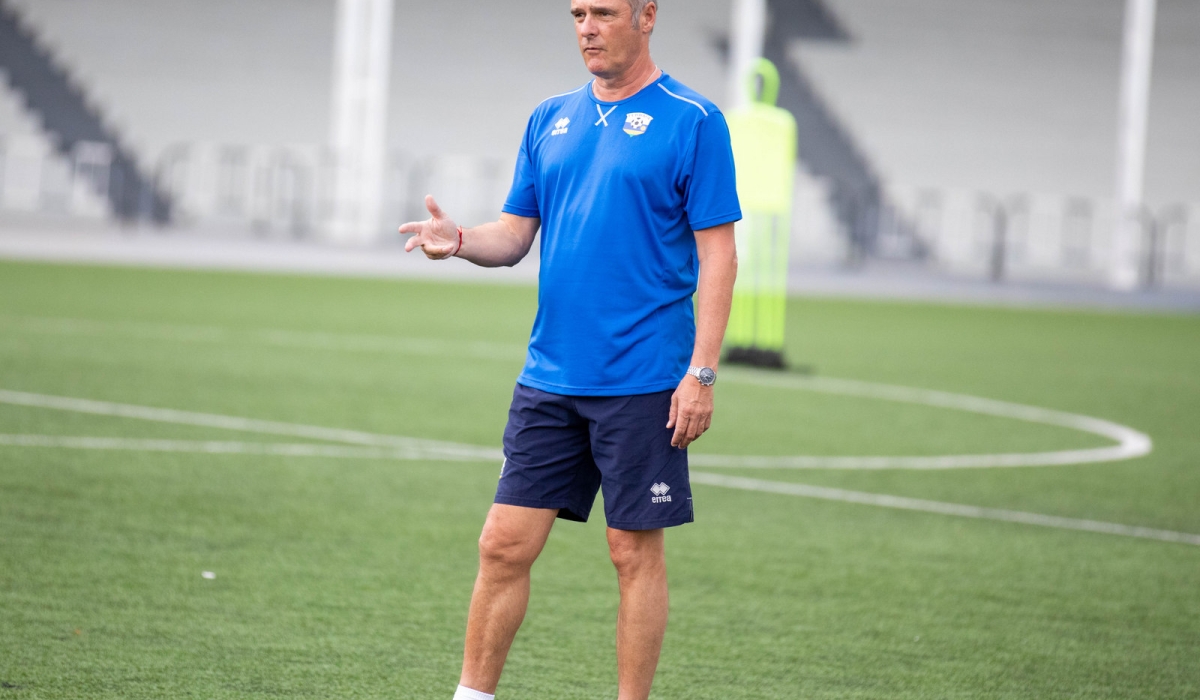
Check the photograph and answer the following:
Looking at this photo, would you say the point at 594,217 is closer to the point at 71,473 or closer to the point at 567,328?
the point at 567,328

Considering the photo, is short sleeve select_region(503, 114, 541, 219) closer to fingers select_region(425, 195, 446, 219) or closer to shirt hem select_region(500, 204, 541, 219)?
shirt hem select_region(500, 204, 541, 219)

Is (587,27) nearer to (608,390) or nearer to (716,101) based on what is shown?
(608,390)

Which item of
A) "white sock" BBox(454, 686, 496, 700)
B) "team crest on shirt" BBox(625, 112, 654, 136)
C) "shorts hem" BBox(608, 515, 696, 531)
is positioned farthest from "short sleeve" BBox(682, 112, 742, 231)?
"white sock" BBox(454, 686, 496, 700)

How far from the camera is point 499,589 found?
3418 mm

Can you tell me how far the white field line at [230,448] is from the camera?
676cm

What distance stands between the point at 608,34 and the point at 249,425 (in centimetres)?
482

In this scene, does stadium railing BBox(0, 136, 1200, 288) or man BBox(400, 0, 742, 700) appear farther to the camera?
stadium railing BBox(0, 136, 1200, 288)

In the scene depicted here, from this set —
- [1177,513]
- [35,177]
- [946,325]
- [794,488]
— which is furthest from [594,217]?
[35,177]

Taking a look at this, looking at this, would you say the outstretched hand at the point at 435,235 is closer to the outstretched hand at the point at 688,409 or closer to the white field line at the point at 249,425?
the outstretched hand at the point at 688,409

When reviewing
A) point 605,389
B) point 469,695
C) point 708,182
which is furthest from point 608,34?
point 469,695

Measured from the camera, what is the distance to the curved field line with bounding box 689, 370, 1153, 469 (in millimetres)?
7391

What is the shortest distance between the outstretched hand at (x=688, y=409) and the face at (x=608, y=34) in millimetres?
724

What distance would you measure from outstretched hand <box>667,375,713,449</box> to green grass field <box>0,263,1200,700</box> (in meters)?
0.91

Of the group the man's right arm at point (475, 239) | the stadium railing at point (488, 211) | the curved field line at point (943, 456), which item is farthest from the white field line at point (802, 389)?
the stadium railing at point (488, 211)
